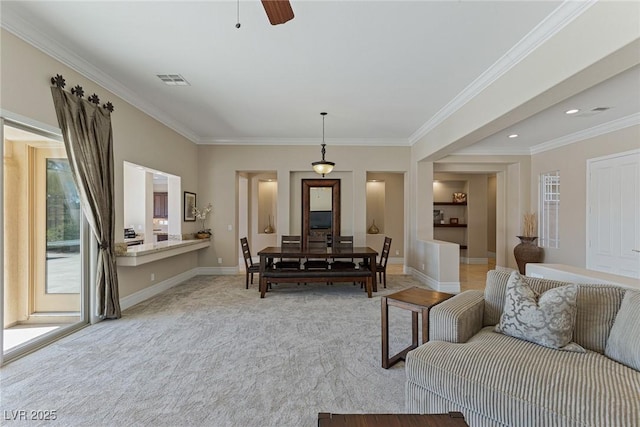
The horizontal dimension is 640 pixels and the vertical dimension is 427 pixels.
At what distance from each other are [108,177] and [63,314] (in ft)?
5.51

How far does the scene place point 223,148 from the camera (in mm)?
6645

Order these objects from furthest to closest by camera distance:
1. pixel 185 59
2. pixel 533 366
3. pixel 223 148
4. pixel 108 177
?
1. pixel 223 148
2. pixel 108 177
3. pixel 185 59
4. pixel 533 366

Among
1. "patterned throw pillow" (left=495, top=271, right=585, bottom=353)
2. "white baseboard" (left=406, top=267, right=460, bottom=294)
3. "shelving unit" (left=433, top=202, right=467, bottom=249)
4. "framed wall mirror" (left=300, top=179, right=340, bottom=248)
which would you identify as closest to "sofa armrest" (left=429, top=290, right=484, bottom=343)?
"patterned throw pillow" (left=495, top=271, right=585, bottom=353)

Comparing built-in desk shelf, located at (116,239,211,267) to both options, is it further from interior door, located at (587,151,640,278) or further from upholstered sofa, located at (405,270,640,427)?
interior door, located at (587,151,640,278)

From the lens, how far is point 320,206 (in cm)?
685

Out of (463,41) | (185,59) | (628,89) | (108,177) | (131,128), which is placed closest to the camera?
(463,41)

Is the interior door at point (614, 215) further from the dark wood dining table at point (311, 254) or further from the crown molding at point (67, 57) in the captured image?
the crown molding at point (67, 57)

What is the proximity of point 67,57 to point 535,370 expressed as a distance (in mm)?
4894

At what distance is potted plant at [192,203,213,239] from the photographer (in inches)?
251

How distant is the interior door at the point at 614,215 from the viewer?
4.38 meters

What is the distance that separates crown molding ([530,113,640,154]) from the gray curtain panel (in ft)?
24.2

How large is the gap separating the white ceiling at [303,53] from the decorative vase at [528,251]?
2253 mm

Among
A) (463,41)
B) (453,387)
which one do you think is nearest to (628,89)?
(463,41)

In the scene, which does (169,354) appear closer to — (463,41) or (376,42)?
(376,42)
